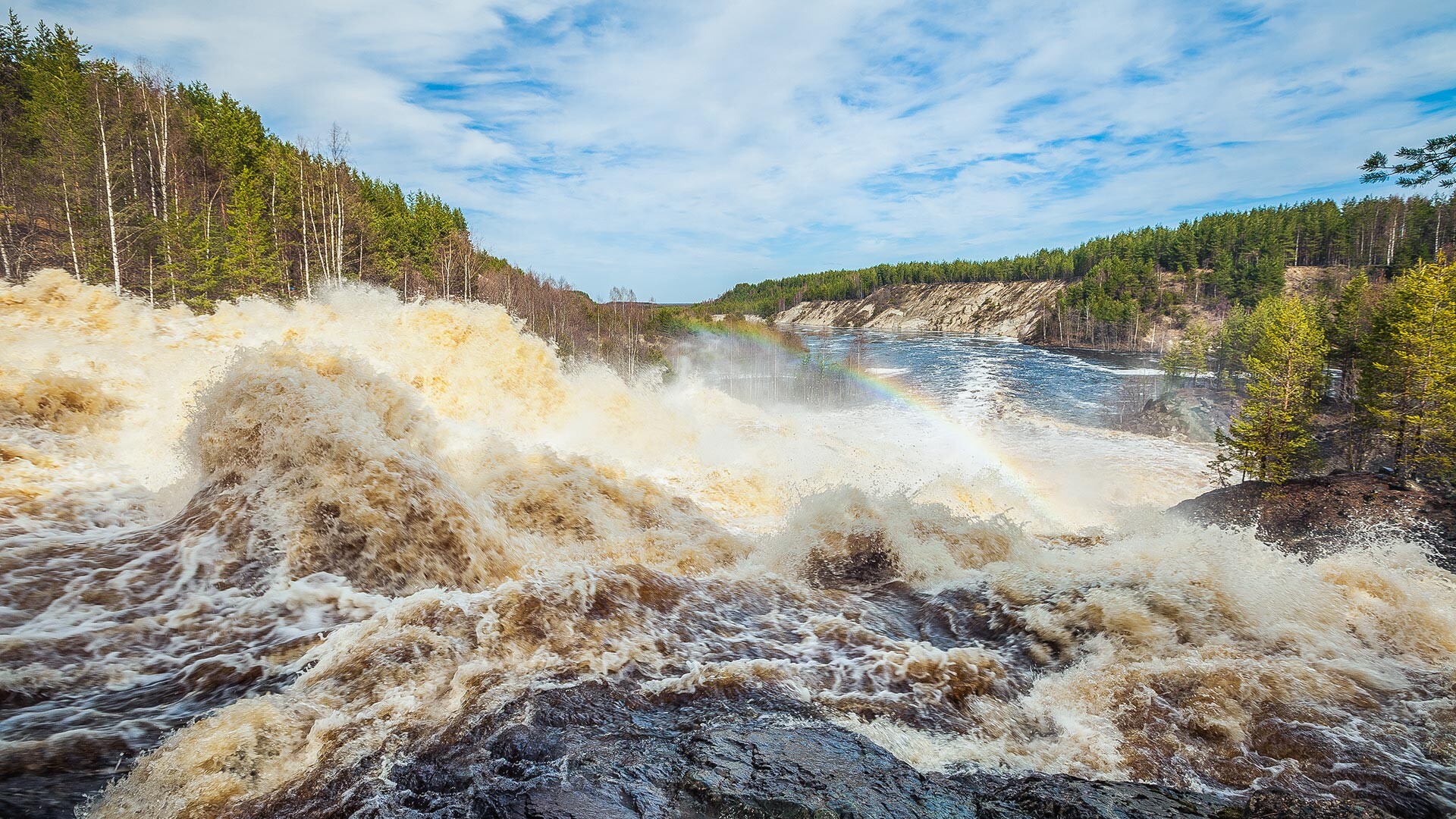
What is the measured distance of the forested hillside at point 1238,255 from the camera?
291ft

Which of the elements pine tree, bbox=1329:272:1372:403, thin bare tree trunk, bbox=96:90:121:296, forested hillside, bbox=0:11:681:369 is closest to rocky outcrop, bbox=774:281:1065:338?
pine tree, bbox=1329:272:1372:403

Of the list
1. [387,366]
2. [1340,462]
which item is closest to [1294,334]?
[1340,462]

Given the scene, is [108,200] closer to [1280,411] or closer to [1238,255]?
[1280,411]

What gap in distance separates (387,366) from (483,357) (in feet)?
9.35

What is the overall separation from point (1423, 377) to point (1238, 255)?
100941 mm

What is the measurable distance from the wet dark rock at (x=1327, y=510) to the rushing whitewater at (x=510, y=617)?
16133 mm

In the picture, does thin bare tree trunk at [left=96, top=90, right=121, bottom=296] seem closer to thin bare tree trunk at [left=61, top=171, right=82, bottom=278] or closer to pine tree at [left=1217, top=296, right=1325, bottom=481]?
thin bare tree trunk at [left=61, top=171, right=82, bottom=278]

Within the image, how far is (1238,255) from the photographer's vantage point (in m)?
106

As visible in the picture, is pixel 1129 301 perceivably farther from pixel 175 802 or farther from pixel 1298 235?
pixel 175 802

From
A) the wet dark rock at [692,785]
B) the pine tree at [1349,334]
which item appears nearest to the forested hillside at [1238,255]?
the pine tree at [1349,334]

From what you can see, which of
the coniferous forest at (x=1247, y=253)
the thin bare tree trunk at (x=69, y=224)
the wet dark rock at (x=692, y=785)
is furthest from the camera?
the coniferous forest at (x=1247, y=253)

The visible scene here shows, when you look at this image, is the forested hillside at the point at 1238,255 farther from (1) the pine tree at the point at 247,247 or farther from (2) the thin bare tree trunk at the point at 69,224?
(2) the thin bare tree trunk at the point at 69,224

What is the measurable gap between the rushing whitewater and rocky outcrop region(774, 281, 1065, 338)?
12244cm

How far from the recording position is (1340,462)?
120 ft
